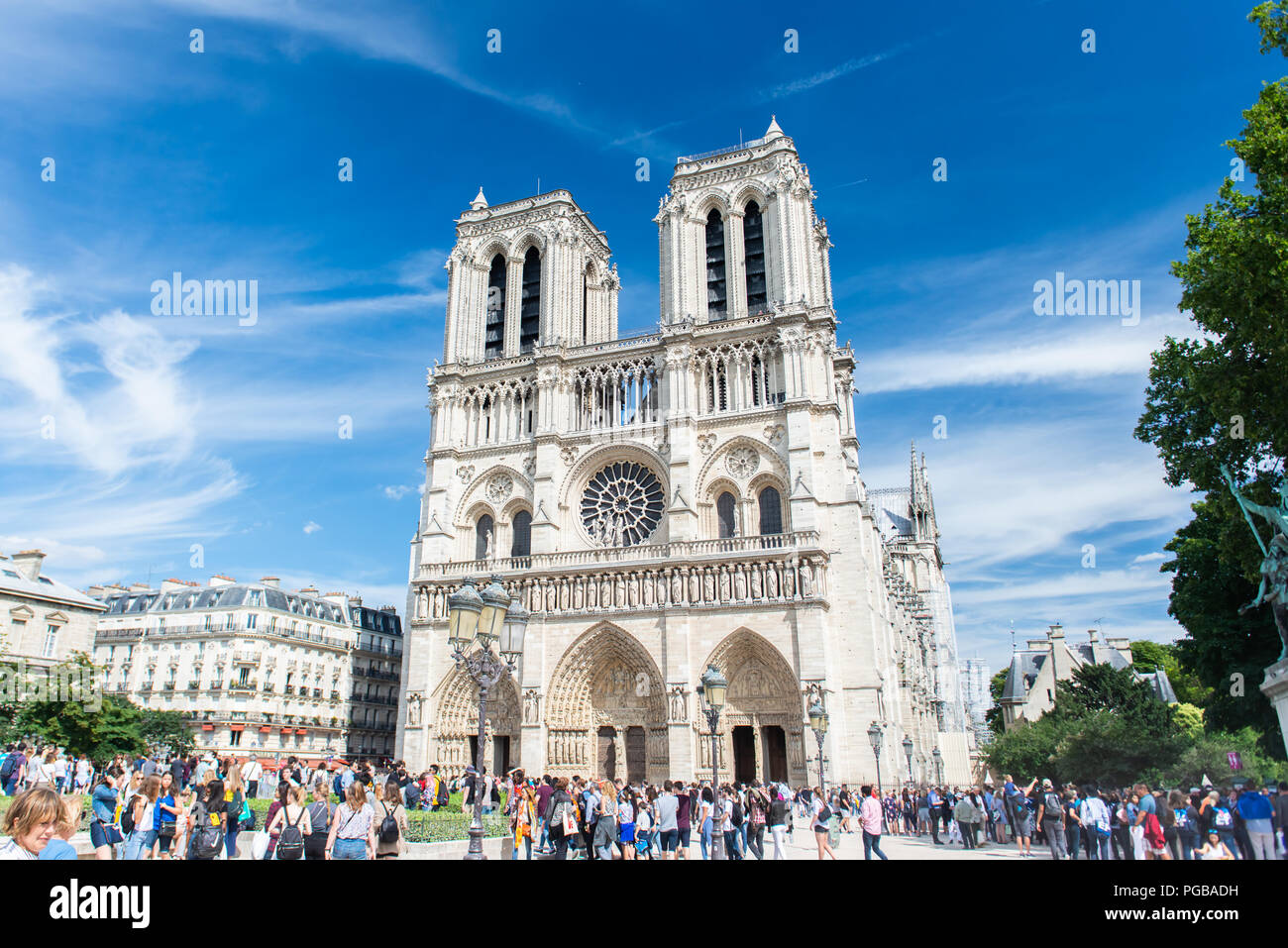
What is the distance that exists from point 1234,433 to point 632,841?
11202mm

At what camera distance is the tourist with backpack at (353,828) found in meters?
7.48

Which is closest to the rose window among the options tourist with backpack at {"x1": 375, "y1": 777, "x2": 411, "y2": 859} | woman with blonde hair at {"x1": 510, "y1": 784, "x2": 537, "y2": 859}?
woman with blonde hair at {"x1": 510, "y1": 784, "x2": 537, "y2": 859}

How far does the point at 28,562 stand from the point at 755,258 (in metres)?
29.1

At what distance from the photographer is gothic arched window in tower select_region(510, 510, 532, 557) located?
33.5 metres

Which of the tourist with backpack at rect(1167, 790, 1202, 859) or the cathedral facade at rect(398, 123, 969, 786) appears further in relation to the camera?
the cathedral facade at rect(398, 123, 969, 786)

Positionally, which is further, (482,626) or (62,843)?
(482,626)

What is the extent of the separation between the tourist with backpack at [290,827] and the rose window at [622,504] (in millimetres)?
23724

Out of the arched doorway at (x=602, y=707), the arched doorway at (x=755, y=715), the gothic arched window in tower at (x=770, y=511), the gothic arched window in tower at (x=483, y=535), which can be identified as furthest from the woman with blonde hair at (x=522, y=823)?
the gothic arched window in tower at (x=483, y=535)

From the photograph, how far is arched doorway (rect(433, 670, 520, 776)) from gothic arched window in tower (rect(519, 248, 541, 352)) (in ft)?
46.8

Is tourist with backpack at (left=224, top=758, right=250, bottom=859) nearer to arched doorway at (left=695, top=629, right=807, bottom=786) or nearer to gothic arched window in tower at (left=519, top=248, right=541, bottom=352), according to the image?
arched doorway at (left=695, top=629, right=807, bottom=786)

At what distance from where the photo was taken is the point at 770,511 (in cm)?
3080

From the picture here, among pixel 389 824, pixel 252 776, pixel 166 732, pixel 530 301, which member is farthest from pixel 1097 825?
pixel 166 732

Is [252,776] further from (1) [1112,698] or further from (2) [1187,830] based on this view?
(1) [1112,698]
